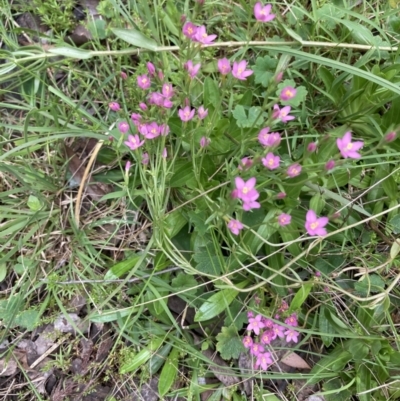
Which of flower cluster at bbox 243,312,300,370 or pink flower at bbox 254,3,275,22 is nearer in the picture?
pink flower at bbox 254,3,275,22

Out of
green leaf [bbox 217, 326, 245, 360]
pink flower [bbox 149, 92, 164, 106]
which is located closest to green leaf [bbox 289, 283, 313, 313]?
green leaf [bbox 217, 326, 245, 360]

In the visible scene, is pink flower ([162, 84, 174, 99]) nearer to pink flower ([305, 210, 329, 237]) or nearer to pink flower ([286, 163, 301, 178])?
pink flower ([286, 163, 301, 178])

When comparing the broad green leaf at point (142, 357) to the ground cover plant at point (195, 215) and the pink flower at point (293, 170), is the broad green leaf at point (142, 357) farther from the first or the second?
the pink flower at point (293, 170)

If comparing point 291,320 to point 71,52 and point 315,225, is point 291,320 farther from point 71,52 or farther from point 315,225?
point 71,52

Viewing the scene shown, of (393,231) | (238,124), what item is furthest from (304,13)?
(393,231)

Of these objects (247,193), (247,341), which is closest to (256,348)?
(247,341)

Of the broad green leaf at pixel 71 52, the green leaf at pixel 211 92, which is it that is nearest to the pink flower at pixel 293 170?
the green leaf at pixel 211 92

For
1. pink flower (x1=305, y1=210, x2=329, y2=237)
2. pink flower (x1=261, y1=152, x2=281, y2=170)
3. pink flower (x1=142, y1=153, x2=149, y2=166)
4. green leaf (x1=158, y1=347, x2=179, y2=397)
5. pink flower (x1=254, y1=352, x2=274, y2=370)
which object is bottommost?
green leaf (x1=158, y1=347, x2=179, y2=397)
